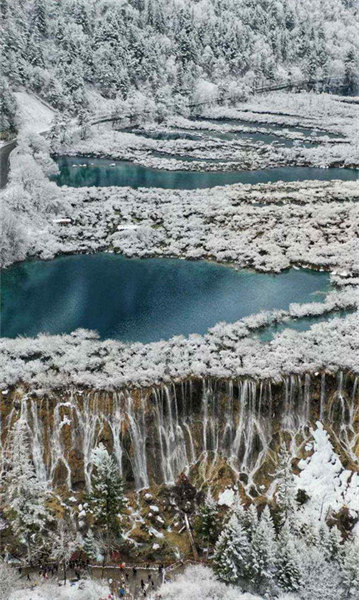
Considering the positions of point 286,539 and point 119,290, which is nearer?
point 286,539

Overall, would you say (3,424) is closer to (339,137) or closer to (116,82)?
(339,137)

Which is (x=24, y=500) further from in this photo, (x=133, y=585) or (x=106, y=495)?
(x=133, y=585)

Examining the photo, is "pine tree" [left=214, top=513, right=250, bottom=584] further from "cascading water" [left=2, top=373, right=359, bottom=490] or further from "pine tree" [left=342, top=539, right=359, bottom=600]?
"cascading water" [left=2, top=373, right=359, bottom=490]

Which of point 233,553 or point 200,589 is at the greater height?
point 233,553

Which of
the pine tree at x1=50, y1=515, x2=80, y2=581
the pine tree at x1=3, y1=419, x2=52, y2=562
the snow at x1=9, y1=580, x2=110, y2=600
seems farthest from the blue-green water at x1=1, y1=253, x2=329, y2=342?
the snow at x1=9, y1=580, x2=110, y2=600

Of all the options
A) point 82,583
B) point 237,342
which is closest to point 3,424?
point 82,583

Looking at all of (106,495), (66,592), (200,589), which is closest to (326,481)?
(200,589)

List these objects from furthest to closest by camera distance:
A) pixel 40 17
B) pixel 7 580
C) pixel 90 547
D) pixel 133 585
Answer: pixel 40 17
pixel 90 547
pixel 133 585
pixel 7 580

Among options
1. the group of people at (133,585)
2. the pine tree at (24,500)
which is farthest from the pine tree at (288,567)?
the pine tree at (24,500)
